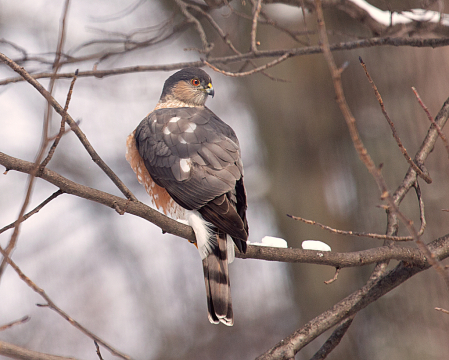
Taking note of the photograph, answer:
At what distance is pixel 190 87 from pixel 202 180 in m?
1.69

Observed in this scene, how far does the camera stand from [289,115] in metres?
5.86

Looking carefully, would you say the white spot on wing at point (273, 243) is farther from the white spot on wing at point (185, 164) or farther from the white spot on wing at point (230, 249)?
the white spot on wing at point (185, 164)

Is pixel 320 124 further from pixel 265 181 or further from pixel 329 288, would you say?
pixel 329 288

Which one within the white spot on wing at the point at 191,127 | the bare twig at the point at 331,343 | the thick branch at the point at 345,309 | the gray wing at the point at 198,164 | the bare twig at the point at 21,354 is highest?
the white spot on wing at the point at 191,127

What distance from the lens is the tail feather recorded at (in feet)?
8.52

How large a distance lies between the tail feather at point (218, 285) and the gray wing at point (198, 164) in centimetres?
21

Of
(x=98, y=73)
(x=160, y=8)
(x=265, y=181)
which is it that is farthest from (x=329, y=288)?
(x=160, y=8)

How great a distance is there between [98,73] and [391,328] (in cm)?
398

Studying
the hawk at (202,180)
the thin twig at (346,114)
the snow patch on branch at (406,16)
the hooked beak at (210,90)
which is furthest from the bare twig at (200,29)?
the thin twig at (346,114)

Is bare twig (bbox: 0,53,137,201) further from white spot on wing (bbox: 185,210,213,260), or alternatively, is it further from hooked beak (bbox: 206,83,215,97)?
hooked beak (bbox: 206,83,215,97)

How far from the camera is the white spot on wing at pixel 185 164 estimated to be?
2.84m

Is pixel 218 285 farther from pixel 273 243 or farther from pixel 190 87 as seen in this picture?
pixel 190 87

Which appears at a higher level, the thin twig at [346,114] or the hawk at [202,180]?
the thin twig at [346,114]

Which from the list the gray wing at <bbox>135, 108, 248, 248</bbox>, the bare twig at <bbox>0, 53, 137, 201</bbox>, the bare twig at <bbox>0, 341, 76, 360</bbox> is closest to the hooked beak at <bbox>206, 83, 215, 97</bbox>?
the gray wing at <bbox>135, 108, 248, 248</bbox>
